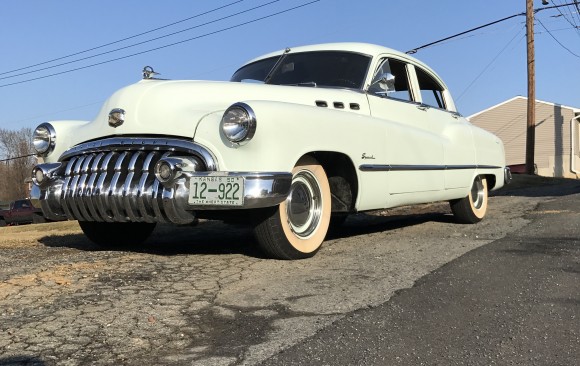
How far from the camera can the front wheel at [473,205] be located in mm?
7484

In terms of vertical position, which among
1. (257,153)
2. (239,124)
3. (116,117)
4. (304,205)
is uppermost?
(116,117)

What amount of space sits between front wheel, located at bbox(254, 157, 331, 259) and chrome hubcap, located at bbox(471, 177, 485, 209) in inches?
141

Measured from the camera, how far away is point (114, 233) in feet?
18.6

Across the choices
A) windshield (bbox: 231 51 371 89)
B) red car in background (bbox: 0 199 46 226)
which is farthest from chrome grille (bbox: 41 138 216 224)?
red car in background (bbox: 0 199 46 226)

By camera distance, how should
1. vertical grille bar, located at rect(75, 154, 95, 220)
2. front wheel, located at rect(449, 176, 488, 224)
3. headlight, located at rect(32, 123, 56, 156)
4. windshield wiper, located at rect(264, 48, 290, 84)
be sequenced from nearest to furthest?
vertical grille bar, located at rect(75, 154, 95, 220) → headlight, located at rect(32, 123, 56, 156) → windshield wiper, located at rect(264, 48, 290, 84) → front wheel, located at rect(449, 176, 488, 224)

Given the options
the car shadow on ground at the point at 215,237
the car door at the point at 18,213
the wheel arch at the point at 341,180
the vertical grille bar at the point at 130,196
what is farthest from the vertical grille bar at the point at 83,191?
the car door at the point at 18,213

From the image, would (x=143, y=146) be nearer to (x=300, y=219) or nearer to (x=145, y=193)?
(x=145, y=193)

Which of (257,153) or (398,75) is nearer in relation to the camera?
(257,153)

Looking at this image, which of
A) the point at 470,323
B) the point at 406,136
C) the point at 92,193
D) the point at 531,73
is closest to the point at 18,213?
the point at 531,73

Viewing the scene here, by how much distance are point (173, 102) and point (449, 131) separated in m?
3.89

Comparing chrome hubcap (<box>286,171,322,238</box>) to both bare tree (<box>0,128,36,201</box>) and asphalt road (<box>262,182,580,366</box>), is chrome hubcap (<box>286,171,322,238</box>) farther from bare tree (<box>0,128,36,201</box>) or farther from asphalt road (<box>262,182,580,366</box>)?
bare tree (<box>0,128,36,201</box>)

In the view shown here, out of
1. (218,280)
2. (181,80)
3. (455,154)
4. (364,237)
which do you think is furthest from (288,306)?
(455,154)

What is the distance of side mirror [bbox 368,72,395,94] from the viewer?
5859 mm

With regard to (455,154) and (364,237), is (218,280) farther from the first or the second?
(455,154)
